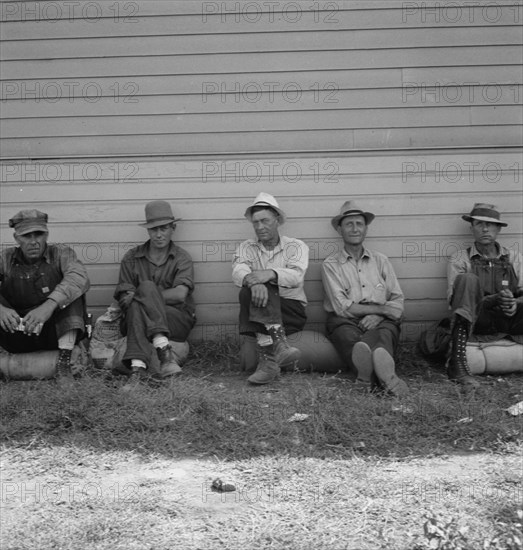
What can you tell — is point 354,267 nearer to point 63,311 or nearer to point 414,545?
point 63,311

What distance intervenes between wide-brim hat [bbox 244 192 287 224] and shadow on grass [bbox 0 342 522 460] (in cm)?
161

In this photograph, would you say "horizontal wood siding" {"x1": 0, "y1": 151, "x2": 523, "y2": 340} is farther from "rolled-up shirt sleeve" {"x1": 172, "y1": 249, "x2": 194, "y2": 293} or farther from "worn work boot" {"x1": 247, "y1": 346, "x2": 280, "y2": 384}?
"worn work boot" {"x1": 247, "y1": 346, "x2": 280, "y2": 384}

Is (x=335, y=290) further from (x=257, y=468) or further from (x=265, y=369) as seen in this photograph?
(x=257, y=468)

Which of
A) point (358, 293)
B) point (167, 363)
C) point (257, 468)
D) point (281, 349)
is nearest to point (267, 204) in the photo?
point (358, 293)

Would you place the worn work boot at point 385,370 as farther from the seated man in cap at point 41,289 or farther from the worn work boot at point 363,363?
the seated man in cap at point 41,289

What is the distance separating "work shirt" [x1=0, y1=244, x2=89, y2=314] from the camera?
18.2 feet

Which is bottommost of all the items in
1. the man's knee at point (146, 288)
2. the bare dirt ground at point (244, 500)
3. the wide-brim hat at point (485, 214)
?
the bare dirt ground at point (244, 500)

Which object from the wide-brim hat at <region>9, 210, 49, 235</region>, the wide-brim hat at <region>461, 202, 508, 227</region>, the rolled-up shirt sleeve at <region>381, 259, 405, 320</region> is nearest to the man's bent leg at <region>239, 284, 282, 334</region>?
the rolled-up shirt sleeve at <region>381, 259, 405, 320</region>

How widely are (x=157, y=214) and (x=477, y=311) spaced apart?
271 cm

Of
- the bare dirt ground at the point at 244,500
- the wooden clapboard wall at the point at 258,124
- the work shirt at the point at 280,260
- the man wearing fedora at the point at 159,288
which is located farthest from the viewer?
the wooden clapboard wall at the point at 258,124

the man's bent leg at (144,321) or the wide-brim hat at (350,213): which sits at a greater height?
the wide-brim hat at (350,213)

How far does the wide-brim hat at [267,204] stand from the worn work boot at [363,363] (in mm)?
1419

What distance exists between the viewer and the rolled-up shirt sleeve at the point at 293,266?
5523mm

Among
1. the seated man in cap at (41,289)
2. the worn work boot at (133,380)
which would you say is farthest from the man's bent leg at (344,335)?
the seated man in cap at (41,289)
